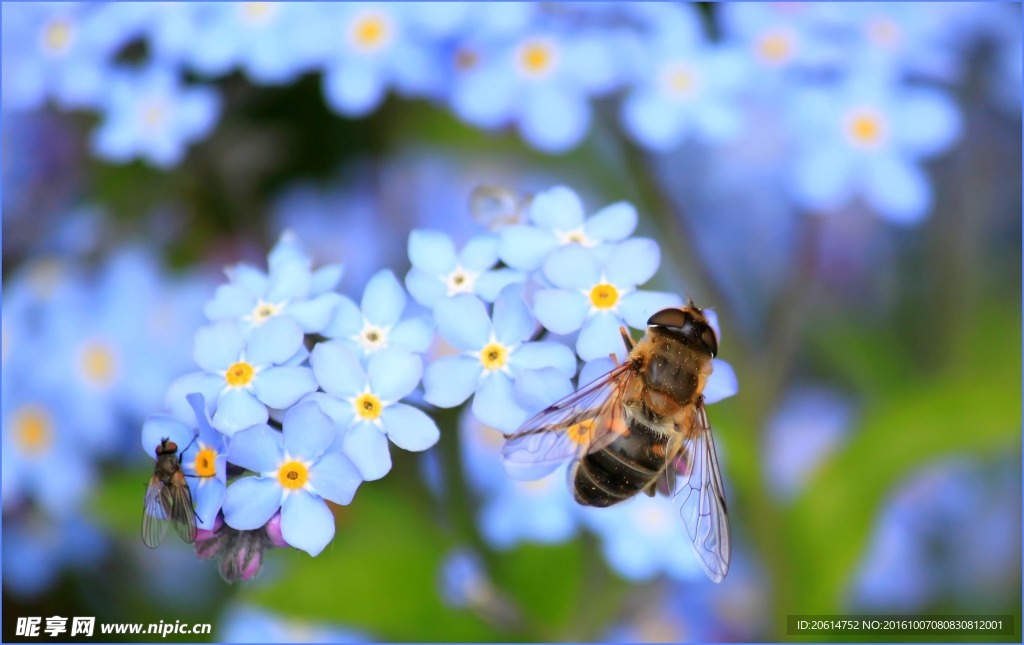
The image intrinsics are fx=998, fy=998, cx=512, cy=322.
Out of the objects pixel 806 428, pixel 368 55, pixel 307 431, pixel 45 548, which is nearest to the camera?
pixel 307 431

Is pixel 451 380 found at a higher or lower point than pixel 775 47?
lower

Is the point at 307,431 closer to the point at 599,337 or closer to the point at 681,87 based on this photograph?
the point at 599,337

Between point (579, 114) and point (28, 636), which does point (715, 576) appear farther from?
point (28, 636)

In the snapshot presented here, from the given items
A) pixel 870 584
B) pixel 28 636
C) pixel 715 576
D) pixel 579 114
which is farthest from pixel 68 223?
pixel 870 584

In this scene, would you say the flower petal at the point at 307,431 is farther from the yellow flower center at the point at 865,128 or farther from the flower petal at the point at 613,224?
the yellow flower center at the point at 865,128

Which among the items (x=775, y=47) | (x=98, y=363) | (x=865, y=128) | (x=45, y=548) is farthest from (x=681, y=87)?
(x=45, y=548)

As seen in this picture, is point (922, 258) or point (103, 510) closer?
point (103, 510)

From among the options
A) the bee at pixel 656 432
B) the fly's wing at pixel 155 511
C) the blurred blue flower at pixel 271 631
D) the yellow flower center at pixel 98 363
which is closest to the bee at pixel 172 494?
the fly's wing at pixel 155 511
